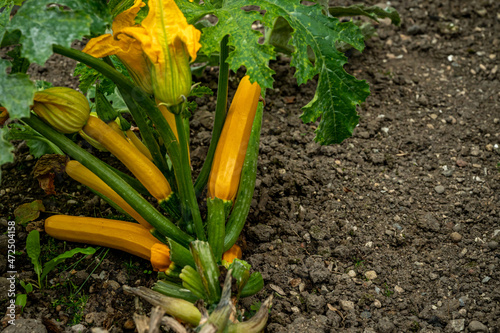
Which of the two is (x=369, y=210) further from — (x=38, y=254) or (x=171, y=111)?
(x=38, y=254)

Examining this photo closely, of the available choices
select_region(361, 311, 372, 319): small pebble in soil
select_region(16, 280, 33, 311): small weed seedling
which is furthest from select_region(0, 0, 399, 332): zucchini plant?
select_region(361, 311, 372, 319): small pebble in soil

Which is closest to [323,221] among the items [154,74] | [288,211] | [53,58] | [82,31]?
[288,211]

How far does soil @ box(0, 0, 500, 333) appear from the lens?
1.59 meters

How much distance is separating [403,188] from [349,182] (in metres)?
0.21

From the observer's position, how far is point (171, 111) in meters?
1.33

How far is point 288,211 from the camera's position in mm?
1916

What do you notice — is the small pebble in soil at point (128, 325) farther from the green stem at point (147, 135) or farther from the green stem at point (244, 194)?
the green stem at point (147, 135)

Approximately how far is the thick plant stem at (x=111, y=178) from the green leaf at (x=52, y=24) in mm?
237

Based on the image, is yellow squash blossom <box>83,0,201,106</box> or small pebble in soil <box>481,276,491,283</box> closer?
yellow squash blossom <box>83,0,201,106</box>

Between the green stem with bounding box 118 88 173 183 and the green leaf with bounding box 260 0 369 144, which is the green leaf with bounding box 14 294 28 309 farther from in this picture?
the green leaf with bounding box 260 0 369 144

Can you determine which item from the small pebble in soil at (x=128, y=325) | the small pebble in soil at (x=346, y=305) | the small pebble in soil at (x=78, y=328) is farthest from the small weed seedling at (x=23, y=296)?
the small pebble in soil at (x=346, y=305)

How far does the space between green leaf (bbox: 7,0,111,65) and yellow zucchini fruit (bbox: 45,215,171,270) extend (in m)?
0.67

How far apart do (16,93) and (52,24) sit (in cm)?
18

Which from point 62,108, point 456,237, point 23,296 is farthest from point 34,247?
point 456,237
